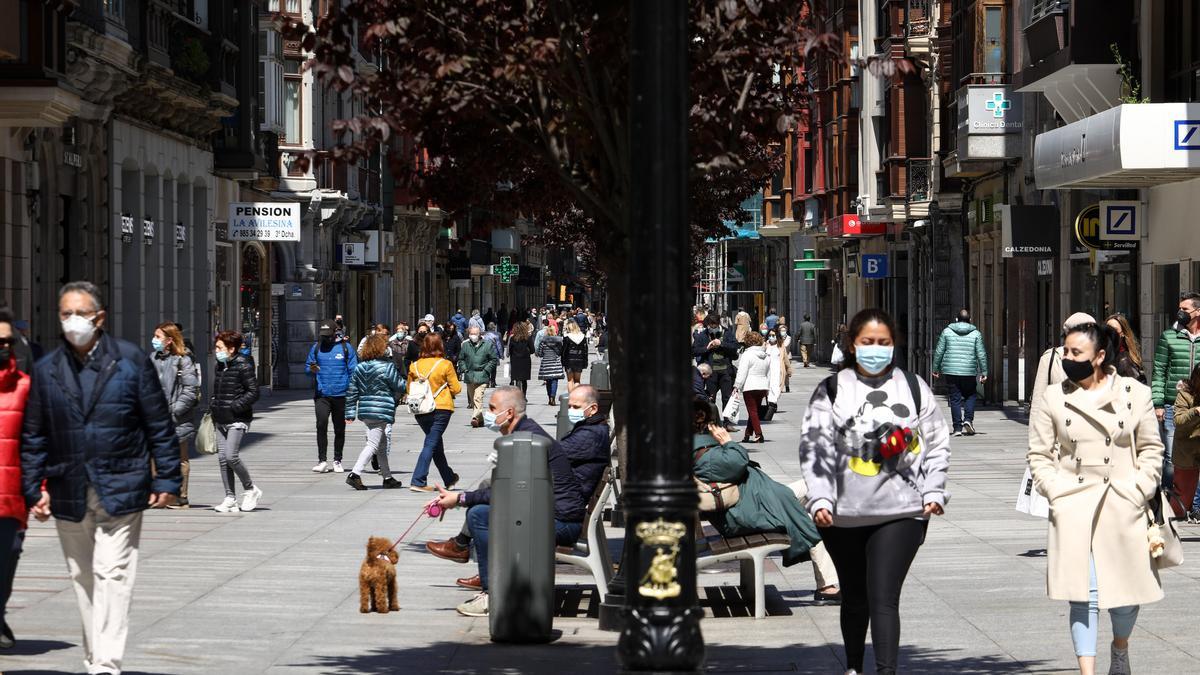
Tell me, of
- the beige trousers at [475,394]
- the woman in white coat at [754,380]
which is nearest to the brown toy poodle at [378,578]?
the woman in white coat at [754,380]

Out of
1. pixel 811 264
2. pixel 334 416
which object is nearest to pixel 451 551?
pixel 334 416

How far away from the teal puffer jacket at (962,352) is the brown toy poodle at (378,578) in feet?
61.9

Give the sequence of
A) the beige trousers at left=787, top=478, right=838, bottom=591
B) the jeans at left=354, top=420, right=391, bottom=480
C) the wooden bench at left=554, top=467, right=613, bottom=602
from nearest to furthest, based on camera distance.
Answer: the wooden bench at left=554, top=467, right=613, bottom=602
the beige trousers at left=787, top=478, right=838, bottom=591
the jeans at left=354, top=420, right=391, bottom=480

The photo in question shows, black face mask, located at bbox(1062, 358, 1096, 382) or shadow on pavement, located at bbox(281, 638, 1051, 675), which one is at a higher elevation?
black face mask, located at bbox(1062, 358, 1096, 382)

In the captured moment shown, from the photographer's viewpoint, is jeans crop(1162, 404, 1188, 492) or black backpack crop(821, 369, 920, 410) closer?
black backpack crop(821, 369, 920, 410)

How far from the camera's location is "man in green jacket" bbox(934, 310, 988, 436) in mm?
29844

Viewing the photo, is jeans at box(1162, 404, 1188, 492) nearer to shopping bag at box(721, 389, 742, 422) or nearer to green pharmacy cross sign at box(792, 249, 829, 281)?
shopping bag at box(721, 389, 742, 422)

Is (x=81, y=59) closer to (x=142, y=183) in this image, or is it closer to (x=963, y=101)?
(x=142, y=183)

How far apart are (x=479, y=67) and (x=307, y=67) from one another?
899 millimetres

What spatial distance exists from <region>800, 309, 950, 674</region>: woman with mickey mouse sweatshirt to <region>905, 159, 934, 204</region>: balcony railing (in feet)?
129

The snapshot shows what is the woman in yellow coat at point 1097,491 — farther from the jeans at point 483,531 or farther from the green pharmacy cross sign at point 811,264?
the green pharmacy cross sign at point 811,264

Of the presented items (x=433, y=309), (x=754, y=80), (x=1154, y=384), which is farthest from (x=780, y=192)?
(x=754, y=80)

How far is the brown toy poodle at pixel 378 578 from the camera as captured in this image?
11875mm

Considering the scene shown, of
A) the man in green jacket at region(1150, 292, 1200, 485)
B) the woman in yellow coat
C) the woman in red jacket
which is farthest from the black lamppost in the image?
the man in green jacket at region(1150, 292, 1200, 485)
